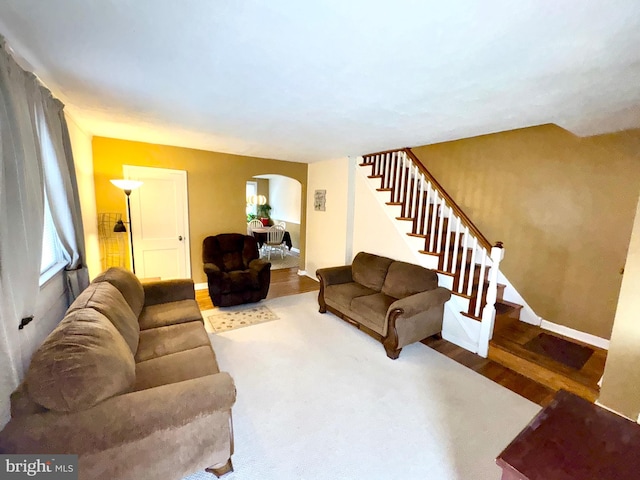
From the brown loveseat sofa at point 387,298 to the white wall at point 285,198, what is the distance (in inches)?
174

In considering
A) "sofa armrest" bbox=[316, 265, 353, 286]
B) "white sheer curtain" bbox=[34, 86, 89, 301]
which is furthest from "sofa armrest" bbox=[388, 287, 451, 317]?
"white sheer curtain" bbox=[34, 86, 89, 301]

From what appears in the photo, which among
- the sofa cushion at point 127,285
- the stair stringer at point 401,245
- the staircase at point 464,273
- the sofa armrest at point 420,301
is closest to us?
the sofa cushion at point 127,285

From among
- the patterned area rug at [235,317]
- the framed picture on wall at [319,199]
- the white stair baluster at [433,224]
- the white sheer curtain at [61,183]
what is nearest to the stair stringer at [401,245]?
the white stair baluster at [433,224]

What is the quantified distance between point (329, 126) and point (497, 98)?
1.45 meters

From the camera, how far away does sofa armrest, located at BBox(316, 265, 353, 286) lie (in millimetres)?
3762

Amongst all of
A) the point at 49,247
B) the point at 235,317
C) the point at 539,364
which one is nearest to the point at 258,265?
the point at 235,317

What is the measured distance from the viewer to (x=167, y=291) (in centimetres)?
285

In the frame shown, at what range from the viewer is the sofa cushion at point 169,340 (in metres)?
1.97

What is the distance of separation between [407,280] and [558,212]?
1.89 meters

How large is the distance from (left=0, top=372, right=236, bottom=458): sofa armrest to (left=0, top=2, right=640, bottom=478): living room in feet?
2.25

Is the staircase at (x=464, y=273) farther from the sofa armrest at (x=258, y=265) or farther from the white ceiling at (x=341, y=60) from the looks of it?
the sofa armrest at (x=258, y=265)

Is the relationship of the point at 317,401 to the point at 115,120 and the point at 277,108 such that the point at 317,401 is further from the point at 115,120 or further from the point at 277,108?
the point at 115,120

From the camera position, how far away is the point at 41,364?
3.90ft

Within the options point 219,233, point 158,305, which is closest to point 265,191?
point 219,233
